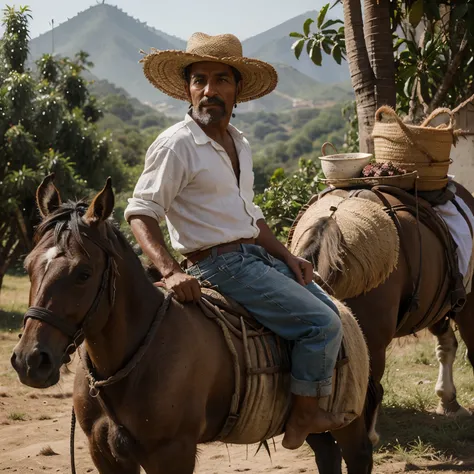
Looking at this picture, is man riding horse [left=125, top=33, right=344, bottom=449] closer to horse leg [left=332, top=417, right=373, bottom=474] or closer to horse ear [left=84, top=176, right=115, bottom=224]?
horse ear [left=84, top=176, right=115, bottom=224]

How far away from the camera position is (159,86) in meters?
4.14

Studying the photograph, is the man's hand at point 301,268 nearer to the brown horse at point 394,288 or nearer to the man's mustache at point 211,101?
the brown horse at point 394,288

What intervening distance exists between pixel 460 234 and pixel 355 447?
7.23 ft

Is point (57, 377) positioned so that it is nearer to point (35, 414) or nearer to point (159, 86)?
point (159, 86)

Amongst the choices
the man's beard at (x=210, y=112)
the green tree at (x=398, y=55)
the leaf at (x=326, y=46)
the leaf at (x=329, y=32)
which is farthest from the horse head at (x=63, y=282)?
the leaf at (x=329, y=32)

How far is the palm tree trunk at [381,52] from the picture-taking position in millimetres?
7641

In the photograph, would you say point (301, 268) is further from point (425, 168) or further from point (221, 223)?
point (425, 168)

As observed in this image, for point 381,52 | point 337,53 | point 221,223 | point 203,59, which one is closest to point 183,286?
point 221,223

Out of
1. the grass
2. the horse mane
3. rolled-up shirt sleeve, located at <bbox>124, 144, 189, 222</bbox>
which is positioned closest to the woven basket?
the grass

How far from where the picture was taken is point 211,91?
3812 mm

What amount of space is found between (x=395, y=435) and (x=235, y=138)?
3264mm

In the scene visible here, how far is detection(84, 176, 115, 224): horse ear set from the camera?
3137 millimetres

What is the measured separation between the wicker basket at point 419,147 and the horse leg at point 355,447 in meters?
2.23

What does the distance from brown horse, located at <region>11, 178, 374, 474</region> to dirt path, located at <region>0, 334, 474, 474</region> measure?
71.5 inches
